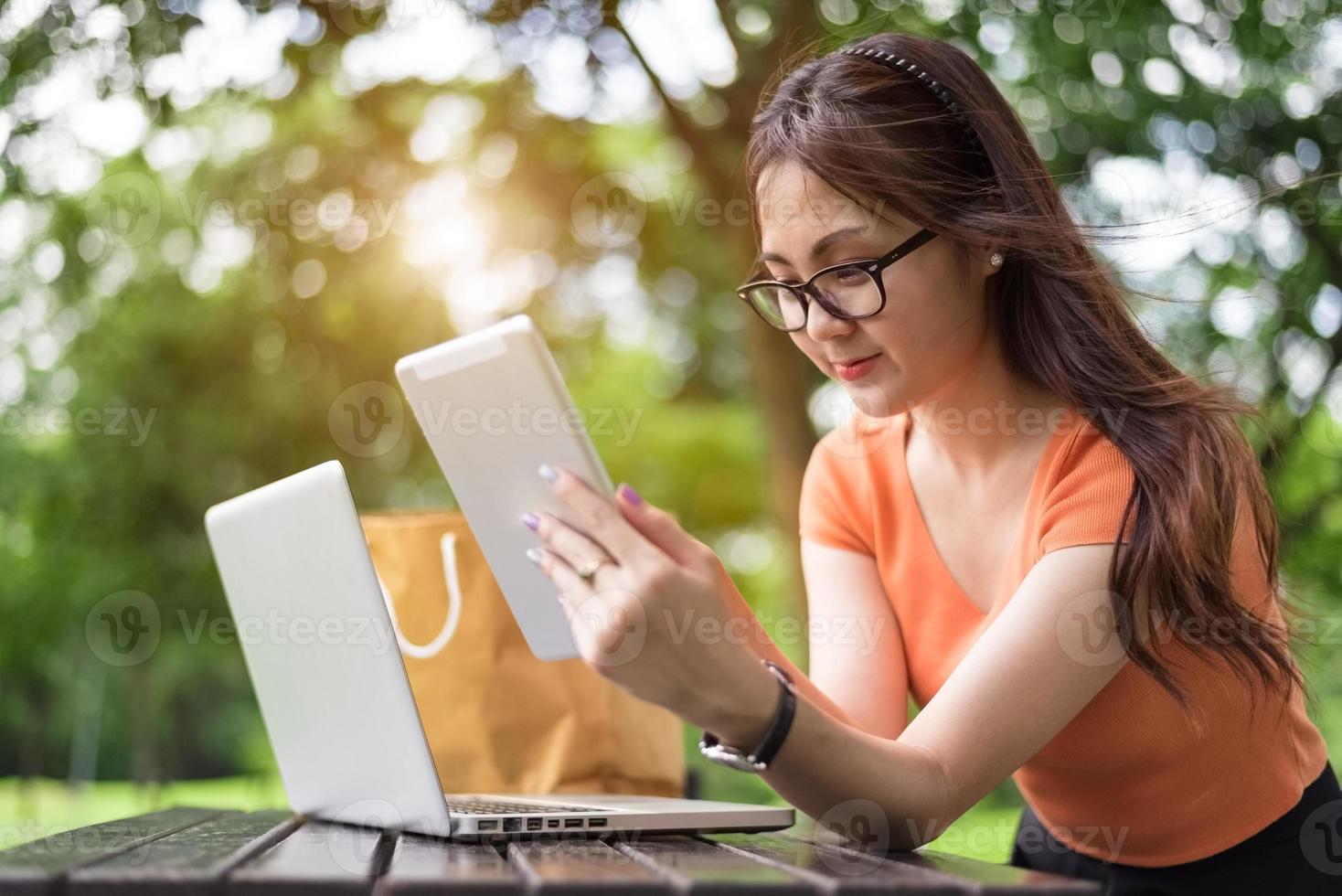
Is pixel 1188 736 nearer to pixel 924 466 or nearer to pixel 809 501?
pixel 924 466

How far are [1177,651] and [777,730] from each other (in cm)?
71

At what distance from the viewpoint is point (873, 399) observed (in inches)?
66.8

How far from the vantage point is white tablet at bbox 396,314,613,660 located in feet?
3.75

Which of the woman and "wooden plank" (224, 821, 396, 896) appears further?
the woman

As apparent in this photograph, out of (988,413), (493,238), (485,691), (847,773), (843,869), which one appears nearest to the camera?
(843,869)

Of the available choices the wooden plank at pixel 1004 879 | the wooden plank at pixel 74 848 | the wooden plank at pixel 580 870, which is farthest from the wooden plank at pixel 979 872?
the wooden plank at pixel 74 848

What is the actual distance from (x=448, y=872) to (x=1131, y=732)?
3.20 ft

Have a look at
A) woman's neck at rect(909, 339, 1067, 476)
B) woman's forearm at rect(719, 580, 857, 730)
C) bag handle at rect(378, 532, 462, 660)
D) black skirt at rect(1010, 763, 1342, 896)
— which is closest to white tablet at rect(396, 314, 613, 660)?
woman's forearm at rect(719, 580, 857, 730)

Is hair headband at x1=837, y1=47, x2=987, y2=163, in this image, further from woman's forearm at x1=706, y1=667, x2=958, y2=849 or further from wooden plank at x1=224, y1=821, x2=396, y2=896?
wooden plank at x1=224, y1=821, x2=396, y2=896

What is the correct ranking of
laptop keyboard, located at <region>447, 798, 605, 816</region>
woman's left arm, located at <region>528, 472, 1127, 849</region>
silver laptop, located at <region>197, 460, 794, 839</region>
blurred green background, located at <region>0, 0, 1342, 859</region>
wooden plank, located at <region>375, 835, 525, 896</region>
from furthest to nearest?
blurred green background, located at <region>0, 0, 1342, 859</region> < laptop keyboard, located at <region>447, 798, 605, 816</region> < silver laptop, located at <region>197, 460, 794, 839</region> < woman's left arm, located at <region>528, 472, 1127, 849</region> < wooden plank, located at <region>375, 835, 525, 896</region>

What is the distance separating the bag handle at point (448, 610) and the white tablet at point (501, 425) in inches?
22.5

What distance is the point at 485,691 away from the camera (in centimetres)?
218

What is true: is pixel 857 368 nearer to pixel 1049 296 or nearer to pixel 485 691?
pixel 1049 296

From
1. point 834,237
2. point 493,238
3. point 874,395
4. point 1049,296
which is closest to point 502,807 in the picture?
point 874,395
